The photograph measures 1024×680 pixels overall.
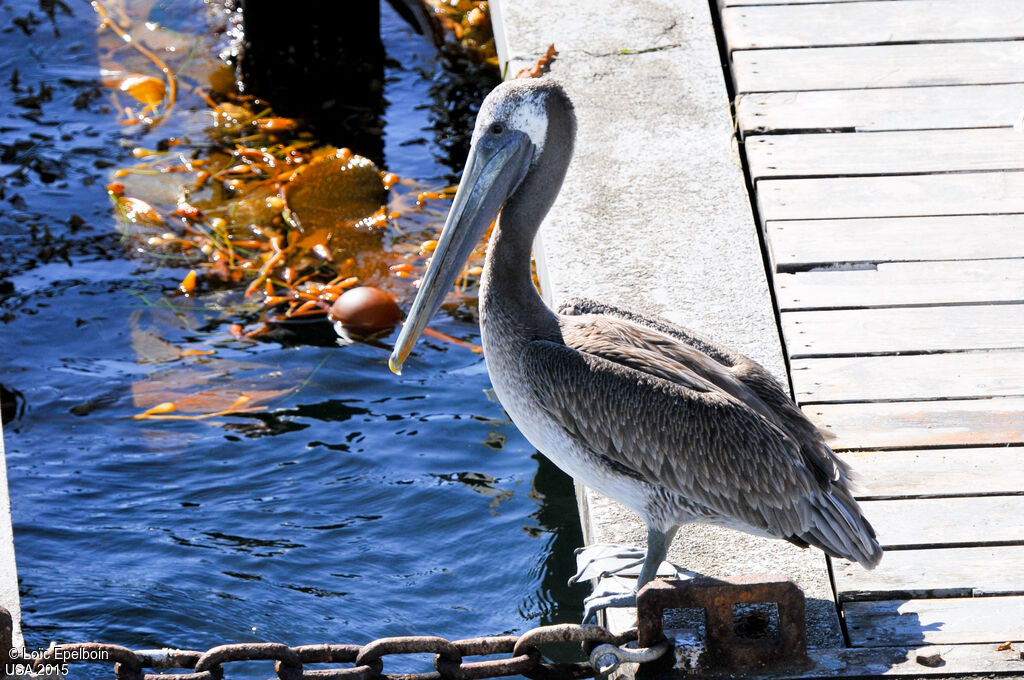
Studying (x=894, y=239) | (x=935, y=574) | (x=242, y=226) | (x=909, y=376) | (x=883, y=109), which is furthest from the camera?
(x=242, y=226)

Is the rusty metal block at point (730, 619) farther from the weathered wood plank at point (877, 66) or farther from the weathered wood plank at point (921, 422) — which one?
Result: the weathered wood plank at point (877, 66)

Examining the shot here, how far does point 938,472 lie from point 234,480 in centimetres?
259

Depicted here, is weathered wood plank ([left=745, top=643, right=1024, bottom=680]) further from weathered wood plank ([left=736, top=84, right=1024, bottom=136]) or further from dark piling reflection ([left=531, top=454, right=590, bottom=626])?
weathered wood plank ([left=736, top=84, right=1024, bottom=136])

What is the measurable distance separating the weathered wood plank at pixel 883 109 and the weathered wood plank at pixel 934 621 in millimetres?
2191

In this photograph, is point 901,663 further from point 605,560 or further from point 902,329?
point 902,329

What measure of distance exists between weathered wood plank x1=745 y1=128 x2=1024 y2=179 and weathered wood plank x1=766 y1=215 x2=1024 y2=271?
0.91 feet

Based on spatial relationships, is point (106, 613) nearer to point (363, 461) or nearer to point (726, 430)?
point (363, 461)

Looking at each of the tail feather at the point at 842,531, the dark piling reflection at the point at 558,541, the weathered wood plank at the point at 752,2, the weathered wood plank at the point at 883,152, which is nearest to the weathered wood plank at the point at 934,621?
the tail feather at the point at 842,531

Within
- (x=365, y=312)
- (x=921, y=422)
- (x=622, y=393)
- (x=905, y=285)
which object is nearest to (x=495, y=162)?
(x=622, y=393)

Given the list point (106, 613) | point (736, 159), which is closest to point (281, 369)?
point (106, 613)

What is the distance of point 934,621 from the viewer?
122 inches

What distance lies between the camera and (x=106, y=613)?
4.02 metres

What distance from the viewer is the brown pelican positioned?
9.99 feet

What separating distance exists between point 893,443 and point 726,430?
2.78 ft
